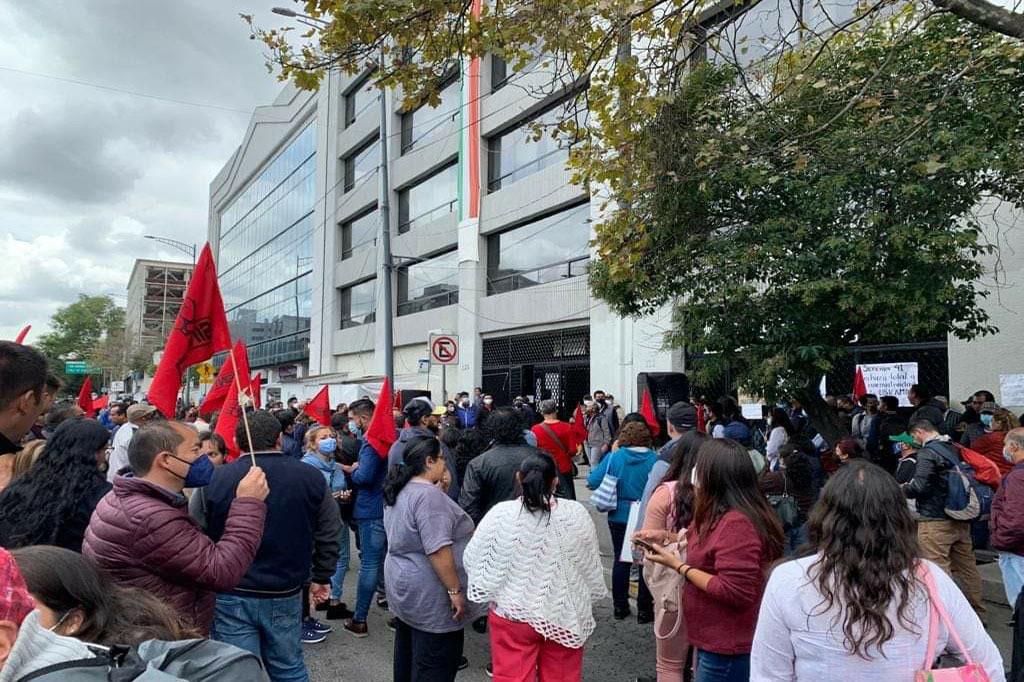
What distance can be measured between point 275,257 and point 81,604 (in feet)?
146

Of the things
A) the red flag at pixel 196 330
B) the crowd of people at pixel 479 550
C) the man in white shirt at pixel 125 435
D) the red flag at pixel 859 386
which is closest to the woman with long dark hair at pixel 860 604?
the crowd of people at pixel 479 550

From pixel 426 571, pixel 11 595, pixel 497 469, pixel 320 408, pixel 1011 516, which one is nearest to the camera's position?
pixel 11 595

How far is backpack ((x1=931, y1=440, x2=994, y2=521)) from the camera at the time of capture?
5.75 m

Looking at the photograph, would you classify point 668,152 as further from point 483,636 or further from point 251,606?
point 251,606

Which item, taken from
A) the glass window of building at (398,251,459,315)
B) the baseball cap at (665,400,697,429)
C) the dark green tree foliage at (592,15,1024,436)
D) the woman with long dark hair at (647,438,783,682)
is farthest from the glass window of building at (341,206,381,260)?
the woman with long dark hair at (647,438,783,682)

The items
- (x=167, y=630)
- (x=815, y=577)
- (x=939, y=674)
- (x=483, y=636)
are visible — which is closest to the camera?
(x=167, y=630)

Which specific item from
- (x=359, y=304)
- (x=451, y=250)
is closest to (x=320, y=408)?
(x=451, y=250)

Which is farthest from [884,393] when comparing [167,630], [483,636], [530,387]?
[167,630]

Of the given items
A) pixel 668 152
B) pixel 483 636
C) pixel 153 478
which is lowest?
pixel 483 636

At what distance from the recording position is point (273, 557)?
371 cm

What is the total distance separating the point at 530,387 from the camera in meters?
20.8

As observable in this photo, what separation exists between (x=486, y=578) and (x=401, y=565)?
0.58 m

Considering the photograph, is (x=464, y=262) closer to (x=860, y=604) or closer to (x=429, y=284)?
(x=429, y=284)

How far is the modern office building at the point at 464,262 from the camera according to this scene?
16922 mm
